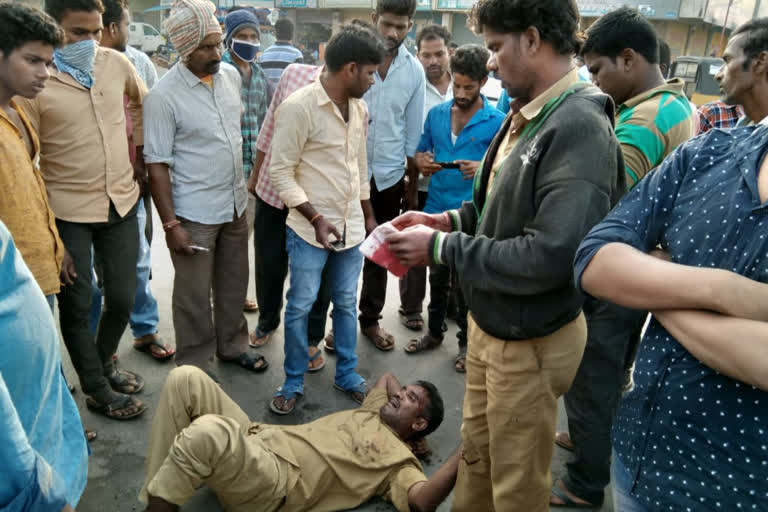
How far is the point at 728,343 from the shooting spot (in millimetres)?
981

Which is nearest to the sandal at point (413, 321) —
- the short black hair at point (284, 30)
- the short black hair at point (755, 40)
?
the short black hair at point (755, 40)

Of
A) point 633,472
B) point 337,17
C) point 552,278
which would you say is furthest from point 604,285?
point 337,17

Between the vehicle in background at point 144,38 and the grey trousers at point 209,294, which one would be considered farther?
the vehicle in background at point 144,38

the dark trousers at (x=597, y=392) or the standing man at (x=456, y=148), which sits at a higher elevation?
the standing man at (x=456, y=148)

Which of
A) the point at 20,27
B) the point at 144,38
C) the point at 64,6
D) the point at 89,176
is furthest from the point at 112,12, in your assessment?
the point at 144,38

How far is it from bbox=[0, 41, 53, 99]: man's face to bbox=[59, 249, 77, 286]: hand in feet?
2.32

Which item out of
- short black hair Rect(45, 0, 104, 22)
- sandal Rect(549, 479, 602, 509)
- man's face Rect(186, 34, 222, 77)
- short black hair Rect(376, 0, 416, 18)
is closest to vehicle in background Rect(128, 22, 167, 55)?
short black hair Rect(376, 0, 416, 18)

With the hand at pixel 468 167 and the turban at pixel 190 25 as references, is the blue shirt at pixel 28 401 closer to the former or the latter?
the turban at pixel 190 25

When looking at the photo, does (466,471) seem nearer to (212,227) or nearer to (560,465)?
(560,465)

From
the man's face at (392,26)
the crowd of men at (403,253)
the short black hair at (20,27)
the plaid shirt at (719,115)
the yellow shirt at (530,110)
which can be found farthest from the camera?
the plaid shirt at (719,115)

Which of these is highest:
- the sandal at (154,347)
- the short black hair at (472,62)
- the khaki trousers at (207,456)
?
the short black hair at (472,62)

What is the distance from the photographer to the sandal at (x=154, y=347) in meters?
3.42

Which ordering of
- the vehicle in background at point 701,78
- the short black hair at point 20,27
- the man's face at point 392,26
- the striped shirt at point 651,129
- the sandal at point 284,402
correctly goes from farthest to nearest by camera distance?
the vehicle in background at point 701,78 → the man's face at point 392,26 → the sandal at point 284,402 → the striped shirt at point 651,129 → the short black hair at point 20,27

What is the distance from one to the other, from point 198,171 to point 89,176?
0.51 meters
